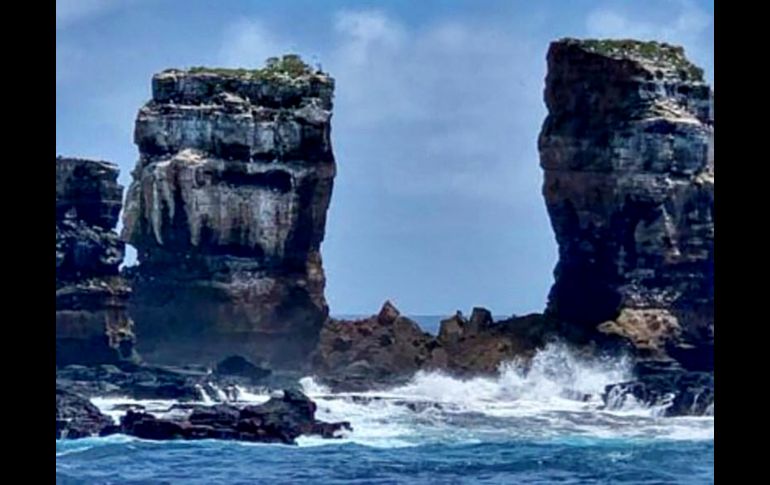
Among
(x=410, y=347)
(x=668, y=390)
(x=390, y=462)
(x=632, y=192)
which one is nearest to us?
(x=390, y=462)

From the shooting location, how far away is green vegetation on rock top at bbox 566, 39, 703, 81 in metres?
69.9

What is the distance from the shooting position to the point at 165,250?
235 feet

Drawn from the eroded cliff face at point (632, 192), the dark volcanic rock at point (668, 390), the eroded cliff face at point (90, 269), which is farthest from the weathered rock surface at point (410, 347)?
the eroded cliff face at point (90, 269)

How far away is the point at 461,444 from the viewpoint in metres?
53.7

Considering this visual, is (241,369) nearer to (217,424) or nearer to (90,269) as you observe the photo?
(90,269)

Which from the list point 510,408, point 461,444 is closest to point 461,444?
point 461,444

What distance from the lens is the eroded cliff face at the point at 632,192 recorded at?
6650cm

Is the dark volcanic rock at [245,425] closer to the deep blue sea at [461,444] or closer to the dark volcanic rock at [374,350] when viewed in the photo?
the deep blue sea at [461,444]

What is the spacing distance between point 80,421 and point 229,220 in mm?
18500

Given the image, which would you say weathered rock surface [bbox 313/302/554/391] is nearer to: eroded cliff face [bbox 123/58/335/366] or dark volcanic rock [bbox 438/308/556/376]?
dark volcanic rock [bbox 438/308/556/376]

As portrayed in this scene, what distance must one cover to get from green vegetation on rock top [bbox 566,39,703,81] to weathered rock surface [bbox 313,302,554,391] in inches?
417
